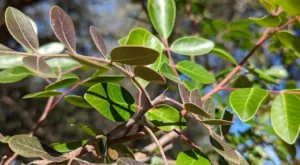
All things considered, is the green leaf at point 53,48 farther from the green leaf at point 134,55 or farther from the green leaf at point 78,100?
the green leaf at point 134,55

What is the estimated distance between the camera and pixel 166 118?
64 centimetres

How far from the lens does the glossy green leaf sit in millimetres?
566

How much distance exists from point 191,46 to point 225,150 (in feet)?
1.18

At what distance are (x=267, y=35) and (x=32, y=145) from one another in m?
0.58

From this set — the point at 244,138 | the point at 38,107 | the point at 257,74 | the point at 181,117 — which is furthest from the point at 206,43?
the point at 38,107

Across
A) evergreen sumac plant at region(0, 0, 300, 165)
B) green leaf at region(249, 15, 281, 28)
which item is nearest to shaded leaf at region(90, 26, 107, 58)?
evergreen sumac plant at region(0, 0, 300, 165)

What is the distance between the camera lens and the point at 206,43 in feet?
2.98

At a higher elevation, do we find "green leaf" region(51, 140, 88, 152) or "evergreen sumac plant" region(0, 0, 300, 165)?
"evergreen sumac plant" region(0, 0, 300, 165)

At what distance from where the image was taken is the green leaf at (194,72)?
88 cm

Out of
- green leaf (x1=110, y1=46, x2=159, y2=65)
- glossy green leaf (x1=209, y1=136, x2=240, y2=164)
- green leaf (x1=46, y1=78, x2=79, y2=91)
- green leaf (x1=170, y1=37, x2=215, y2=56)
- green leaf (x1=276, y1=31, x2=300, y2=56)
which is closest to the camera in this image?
green leaf (x1=110, y1=46, x2=159, y2=65)

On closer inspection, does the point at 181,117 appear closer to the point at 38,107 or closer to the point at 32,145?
the point at 32,145

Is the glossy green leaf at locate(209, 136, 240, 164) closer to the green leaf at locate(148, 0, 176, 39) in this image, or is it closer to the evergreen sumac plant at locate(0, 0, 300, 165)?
the evergreen sumac plant at locate(0, 0, 300, 165)

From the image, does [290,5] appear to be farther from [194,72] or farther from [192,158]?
[192,158]

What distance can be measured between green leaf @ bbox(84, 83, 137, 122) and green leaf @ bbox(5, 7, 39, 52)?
4.3 inches
